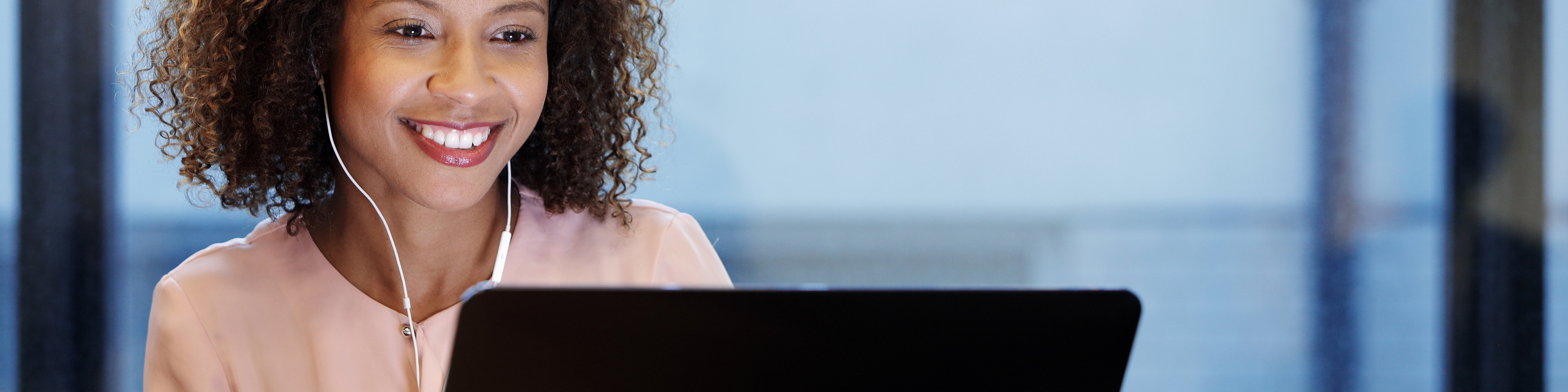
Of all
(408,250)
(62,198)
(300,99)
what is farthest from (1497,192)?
(62,198)

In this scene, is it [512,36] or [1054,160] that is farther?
[1054,160]

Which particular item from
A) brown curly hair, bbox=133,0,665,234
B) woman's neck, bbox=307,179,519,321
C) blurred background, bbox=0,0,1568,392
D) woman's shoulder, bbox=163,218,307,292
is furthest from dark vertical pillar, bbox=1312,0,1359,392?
woman's shoulder, bbox=163,218,307,292

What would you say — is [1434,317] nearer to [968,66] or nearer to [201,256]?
[968,66]

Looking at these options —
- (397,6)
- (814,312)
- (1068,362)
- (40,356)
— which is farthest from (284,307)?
(40,356)

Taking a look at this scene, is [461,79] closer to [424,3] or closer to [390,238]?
[424,3]

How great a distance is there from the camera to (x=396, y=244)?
45.4 inches

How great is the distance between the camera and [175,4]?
1.16 meters

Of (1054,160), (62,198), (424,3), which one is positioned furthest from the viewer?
(1054,160)

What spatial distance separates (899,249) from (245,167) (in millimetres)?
1249

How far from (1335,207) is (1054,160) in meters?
0.62

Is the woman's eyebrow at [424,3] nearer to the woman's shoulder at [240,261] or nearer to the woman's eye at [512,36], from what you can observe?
the woman's eye at [512,36]

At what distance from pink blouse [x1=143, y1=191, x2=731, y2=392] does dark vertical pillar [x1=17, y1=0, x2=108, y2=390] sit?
2.66 ft

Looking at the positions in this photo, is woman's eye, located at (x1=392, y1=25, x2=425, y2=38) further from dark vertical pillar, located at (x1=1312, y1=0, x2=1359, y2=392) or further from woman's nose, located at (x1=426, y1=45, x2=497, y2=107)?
dark vertical pillar, located at (x1=1312, y1=0, x2=1359, y2=392)

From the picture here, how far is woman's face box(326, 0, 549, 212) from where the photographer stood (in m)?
1.00
